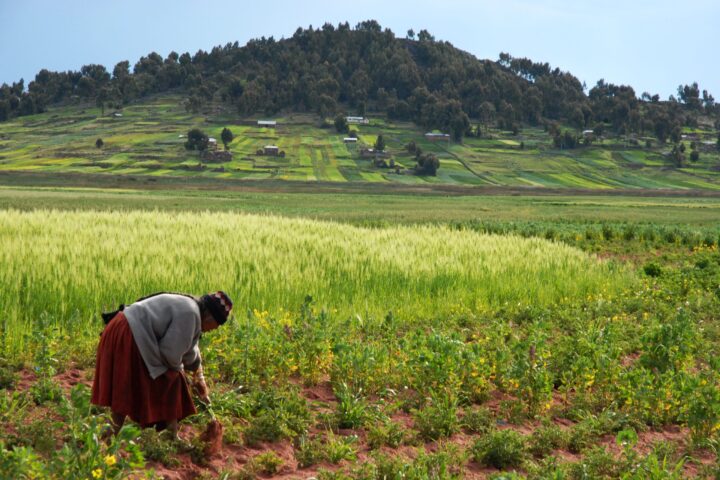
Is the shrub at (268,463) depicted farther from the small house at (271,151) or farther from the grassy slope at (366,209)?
the small house at (271,151)

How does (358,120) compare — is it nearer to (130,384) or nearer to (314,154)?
(314,154)

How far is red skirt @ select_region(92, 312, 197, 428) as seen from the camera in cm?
545

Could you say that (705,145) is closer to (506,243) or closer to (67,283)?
(506,243)

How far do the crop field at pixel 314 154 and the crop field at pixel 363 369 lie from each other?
93656 mm

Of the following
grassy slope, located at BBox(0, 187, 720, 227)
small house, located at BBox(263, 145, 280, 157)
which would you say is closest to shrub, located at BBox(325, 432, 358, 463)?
grassy slope, located at BBox(0, 187, 720, 227)

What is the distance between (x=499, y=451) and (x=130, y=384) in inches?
141

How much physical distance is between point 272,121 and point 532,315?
17008 centimetres

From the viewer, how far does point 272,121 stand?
176250 mm

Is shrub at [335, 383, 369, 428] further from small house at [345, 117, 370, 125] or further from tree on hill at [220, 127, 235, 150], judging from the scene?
small house at [345, 117, 370, 125]

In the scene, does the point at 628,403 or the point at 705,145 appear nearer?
the point at 628,403

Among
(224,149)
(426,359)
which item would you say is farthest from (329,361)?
(224,149)

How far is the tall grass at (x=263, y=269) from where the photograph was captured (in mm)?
9727

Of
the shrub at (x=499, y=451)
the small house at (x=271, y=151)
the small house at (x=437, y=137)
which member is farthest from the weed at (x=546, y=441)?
the small house at (x=437, y=137)

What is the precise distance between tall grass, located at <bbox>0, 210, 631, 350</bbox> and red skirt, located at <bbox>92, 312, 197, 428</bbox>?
2.67 metres
